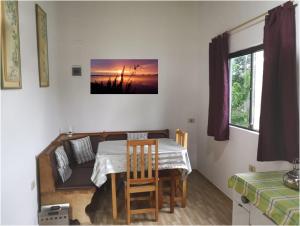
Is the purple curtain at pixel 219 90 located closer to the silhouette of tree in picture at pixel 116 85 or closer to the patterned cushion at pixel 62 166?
the silhouette of tree in picture at pixel 116 85

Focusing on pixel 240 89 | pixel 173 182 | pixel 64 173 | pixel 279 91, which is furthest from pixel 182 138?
pixel 64 173

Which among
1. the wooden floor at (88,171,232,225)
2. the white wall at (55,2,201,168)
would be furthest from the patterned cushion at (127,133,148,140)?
the wooden floor at (88,171,232,225)

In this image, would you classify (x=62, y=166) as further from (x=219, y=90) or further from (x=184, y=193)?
(x=219, y=90)

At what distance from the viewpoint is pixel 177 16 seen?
450cm

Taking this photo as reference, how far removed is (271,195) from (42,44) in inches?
118

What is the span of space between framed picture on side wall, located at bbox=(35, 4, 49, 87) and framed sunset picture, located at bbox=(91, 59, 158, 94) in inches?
41.8

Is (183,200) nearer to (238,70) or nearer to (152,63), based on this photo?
(238,70)

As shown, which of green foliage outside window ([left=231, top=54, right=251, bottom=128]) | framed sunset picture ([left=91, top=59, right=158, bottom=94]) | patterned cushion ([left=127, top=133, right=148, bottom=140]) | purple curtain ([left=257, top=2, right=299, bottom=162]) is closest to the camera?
purple curtain ([left=257, top=2, right=299, bottom=162])

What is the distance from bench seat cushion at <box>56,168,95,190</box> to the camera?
293 cm

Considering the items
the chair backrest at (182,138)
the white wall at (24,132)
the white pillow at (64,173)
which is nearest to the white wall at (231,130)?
the chair backrest at (182,138)

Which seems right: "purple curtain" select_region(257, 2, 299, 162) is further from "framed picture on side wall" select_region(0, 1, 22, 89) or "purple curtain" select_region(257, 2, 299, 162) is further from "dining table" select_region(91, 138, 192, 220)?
"framed picture on side wall" select_region(0, 1, 22, 89)

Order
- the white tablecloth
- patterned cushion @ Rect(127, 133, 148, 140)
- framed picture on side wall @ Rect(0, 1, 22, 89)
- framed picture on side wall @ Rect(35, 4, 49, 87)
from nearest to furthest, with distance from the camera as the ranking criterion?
1. framed picture on side wall @ Rect(0, 1, 22, 89)
2. the white tablecloth
3. framed picture on side wall @ Rect(35, 4, 49, 87)
4. patterned cushion @ Rect(127, 133, 148, 140)

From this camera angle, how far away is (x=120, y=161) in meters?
2.95

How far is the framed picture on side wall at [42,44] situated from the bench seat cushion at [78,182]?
3.99ft
